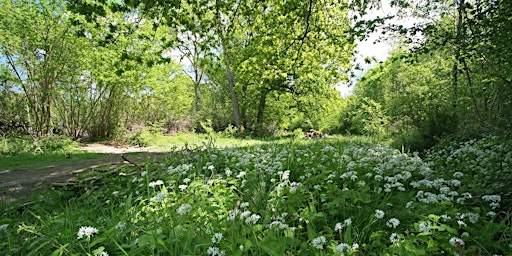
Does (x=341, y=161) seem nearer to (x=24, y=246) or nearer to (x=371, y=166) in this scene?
(x=371, y=166)

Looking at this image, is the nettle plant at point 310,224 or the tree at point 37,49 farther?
the tree at point 37,49

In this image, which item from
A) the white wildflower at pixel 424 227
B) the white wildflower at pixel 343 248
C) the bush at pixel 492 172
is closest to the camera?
the white wildflower at pixel 343 248

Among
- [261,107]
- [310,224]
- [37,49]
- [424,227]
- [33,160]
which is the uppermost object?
[37,49]

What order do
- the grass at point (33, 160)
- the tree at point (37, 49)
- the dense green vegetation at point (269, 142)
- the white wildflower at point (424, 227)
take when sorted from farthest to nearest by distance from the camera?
Result: the tree at point (37, 49), the grass at point (33, 160), the dense green vegetation at point (269, 142), the white wildflower at point (424, 227)

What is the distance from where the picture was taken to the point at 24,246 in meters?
2.18

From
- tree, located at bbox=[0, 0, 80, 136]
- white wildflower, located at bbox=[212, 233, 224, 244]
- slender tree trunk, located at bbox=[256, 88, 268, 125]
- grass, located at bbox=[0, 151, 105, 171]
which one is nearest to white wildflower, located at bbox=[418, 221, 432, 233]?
white wildflower, located at bbox=[212, 233, 224, 244]

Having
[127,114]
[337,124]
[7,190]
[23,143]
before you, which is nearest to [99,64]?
[23,143]

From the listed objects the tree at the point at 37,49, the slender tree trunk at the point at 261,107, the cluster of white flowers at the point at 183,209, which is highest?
the tree at the point at 37,49

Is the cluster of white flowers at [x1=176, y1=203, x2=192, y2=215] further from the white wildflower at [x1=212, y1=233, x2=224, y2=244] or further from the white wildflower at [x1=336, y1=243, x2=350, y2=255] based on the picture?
the white wildflower at [x1=336, y1=243, x2=350, y2=255]

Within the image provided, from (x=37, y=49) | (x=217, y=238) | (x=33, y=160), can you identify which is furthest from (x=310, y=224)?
(x=37, y=49)

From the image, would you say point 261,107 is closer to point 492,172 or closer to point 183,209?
point 492,172

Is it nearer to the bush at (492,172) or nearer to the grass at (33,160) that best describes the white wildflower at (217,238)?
the bush at (492,172)

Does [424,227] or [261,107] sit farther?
[261,107]

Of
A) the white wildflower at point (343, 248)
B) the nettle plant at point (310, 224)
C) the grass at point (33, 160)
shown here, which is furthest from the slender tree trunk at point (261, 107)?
the white wildflower at point (343, 248)
